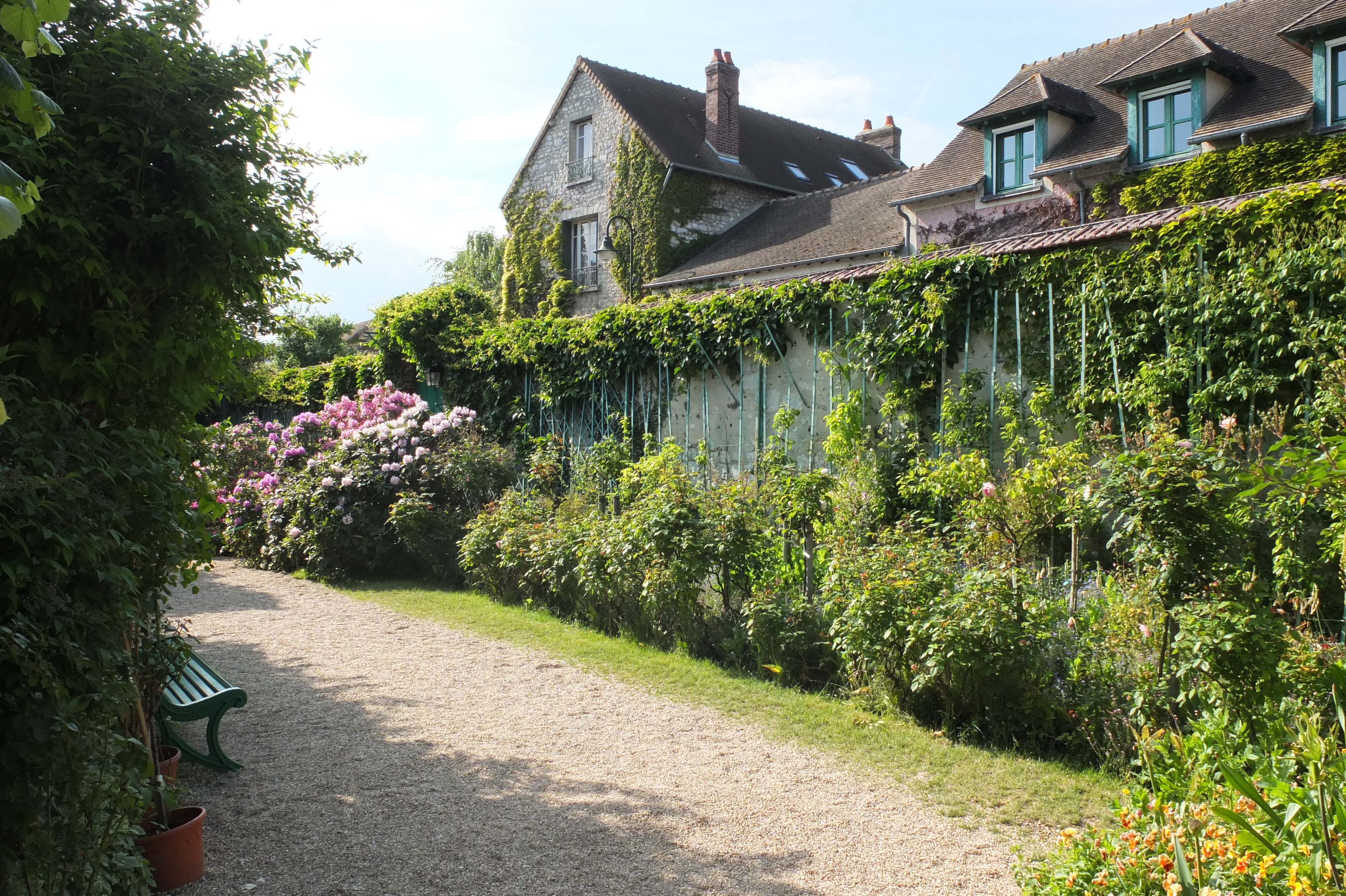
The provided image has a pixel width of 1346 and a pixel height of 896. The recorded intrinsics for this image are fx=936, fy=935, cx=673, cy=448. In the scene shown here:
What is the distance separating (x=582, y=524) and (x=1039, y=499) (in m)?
3.86

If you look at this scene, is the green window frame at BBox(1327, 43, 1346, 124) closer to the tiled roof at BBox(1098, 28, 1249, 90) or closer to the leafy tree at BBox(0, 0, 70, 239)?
the tiled roof at BBox(1098, 28, 1249, 90)

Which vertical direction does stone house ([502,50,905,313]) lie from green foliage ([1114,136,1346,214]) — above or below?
above

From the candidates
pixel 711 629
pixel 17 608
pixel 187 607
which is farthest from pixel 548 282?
pixel 17 608

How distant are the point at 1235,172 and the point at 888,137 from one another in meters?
17.7

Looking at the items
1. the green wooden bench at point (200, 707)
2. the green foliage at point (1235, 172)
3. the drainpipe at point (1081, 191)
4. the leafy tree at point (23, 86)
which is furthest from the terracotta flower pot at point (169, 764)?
the drainpipe at point (1081, 191)

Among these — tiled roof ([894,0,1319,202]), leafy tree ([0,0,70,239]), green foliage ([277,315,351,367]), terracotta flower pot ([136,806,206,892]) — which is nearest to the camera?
leafy tree ([0,0,70,239])

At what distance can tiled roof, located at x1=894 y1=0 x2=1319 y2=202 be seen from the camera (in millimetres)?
14328

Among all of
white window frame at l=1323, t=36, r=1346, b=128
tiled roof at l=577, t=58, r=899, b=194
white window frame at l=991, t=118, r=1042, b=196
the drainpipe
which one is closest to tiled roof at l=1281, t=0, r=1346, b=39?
white window frame at l=1323, t=36, r=1346, b=128

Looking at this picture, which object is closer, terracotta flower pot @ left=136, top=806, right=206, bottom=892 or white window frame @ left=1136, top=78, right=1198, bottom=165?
terracotta flower pot @ left=136, top=806, right=206, bottom=892

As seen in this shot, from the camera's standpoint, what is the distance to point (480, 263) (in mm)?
41531

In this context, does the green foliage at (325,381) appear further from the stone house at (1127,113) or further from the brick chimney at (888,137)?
the brick chimney at (888,137)

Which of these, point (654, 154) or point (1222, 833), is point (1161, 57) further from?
point (1222, 833)

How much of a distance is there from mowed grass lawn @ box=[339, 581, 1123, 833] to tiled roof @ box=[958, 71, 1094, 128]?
1355cm

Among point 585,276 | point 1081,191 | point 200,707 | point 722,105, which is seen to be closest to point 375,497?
point 200,707
